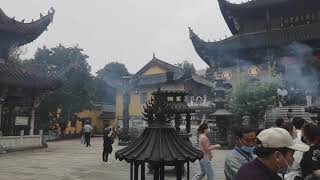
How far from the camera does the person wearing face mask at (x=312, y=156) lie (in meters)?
3.80

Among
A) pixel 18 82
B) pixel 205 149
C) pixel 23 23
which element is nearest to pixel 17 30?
pixel 23 23

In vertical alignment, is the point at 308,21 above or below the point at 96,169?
above

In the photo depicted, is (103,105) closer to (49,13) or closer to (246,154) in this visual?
(49,13)

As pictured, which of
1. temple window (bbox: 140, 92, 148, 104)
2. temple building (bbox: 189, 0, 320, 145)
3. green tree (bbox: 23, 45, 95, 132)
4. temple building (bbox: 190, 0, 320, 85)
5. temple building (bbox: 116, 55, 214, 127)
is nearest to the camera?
temple building (bbox: 189, 0, 320, 145)

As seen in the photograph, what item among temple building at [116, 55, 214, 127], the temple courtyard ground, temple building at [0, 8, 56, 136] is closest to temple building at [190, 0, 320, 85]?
temple building at [116, 55, 214, 127]

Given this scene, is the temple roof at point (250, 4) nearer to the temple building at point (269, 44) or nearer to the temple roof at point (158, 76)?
the temple building at point (269, 44)

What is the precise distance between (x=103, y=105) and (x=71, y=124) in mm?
7448

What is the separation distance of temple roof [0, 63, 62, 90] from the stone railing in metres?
2.35

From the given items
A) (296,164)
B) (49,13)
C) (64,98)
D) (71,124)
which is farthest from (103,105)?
(296,164)

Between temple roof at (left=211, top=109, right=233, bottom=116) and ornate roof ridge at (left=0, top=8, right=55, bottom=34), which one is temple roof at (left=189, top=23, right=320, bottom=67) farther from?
ornate roof ridge at (left=0, top=8, right=55, bottom=34)

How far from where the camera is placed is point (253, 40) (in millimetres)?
26484

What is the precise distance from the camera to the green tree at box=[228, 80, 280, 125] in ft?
68.9

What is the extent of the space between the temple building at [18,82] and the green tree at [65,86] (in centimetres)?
833

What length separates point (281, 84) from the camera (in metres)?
23.5
